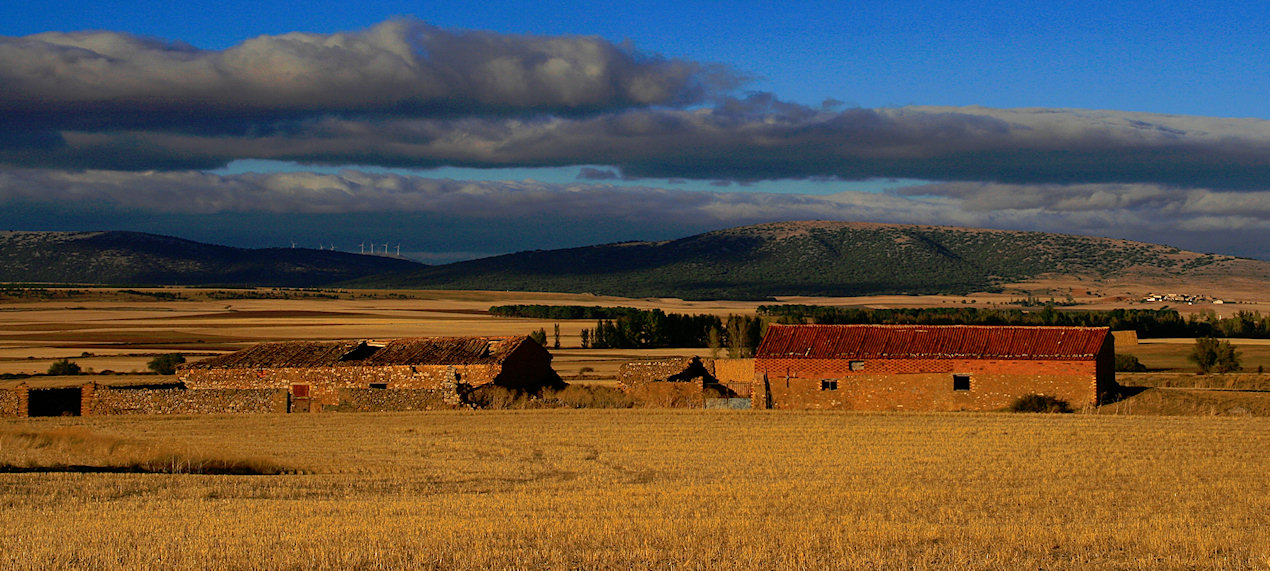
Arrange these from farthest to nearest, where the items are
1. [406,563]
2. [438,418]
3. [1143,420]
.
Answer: [438,418]
[1143,420]
[406,563]

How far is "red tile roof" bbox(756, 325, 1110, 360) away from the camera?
1617 inches

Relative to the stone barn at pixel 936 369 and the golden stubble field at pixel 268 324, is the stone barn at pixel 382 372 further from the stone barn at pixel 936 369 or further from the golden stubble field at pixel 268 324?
the golden stubble field at pixel 268 324

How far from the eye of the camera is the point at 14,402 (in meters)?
40.6

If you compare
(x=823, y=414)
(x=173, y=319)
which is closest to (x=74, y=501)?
(x=823, y=414)

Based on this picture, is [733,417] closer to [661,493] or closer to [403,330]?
[661,493]

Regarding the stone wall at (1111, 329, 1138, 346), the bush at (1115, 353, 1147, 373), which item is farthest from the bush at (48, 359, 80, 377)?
the stone wall at (1111, 329, 1138, 346)

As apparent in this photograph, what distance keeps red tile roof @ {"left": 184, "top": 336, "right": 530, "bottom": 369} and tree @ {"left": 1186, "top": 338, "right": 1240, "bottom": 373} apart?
36.5 meters

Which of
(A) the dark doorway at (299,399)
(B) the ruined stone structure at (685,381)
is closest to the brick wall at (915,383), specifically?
(B) the ruined stone structure at (685,381)

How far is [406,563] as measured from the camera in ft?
42.3

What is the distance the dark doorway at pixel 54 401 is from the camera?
A: 40.7 meters

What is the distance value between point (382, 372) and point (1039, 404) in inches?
873

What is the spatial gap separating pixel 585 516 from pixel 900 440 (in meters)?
13.6

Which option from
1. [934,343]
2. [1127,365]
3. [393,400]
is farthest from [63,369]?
Result: [1127,365]

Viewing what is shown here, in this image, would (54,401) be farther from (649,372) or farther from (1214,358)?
(1214,358)
